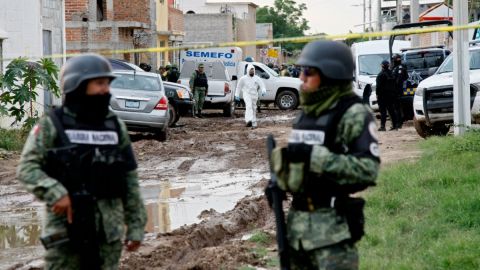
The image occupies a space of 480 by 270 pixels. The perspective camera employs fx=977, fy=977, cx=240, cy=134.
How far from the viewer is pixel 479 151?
14195 mm

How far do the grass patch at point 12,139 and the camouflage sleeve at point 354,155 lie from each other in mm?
14862

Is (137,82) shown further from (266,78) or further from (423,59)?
(266,78)

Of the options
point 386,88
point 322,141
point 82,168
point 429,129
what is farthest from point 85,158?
point 386,88

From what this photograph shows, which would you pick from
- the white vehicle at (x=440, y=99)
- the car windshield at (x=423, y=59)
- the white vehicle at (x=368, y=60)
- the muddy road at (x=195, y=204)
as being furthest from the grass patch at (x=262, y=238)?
the white vehicle at (x=368, y=60)

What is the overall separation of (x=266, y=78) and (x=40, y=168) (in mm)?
31662

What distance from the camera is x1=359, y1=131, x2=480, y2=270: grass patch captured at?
7.86m

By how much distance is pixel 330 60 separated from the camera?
17.1 ft

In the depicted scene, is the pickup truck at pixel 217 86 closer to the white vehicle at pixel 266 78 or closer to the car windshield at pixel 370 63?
the white vehicle at pixel 266 78

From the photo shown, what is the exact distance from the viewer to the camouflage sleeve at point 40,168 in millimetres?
5039

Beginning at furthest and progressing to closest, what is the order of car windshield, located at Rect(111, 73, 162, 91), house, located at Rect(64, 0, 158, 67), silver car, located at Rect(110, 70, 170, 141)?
house, located at Rect(64, 0, 158, 67)
car windshield, located at Rect(111, 73, 162, 91)
silver car, located at Rect(110, 70, 170, 141)

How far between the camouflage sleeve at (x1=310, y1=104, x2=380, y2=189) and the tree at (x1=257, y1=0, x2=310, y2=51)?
428ft

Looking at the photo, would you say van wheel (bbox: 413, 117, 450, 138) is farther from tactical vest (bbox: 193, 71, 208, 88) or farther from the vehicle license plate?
tactical vest (bbox: 193, 71, 208, 88)

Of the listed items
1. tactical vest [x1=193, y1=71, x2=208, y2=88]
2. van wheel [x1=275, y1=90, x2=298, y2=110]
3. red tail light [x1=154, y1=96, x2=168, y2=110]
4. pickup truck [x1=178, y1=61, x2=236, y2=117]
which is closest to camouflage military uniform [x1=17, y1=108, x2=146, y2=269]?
red tail light [x1=154, y1=96, x2=168, y2=110]

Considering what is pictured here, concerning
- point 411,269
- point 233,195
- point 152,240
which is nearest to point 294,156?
point 411,269
